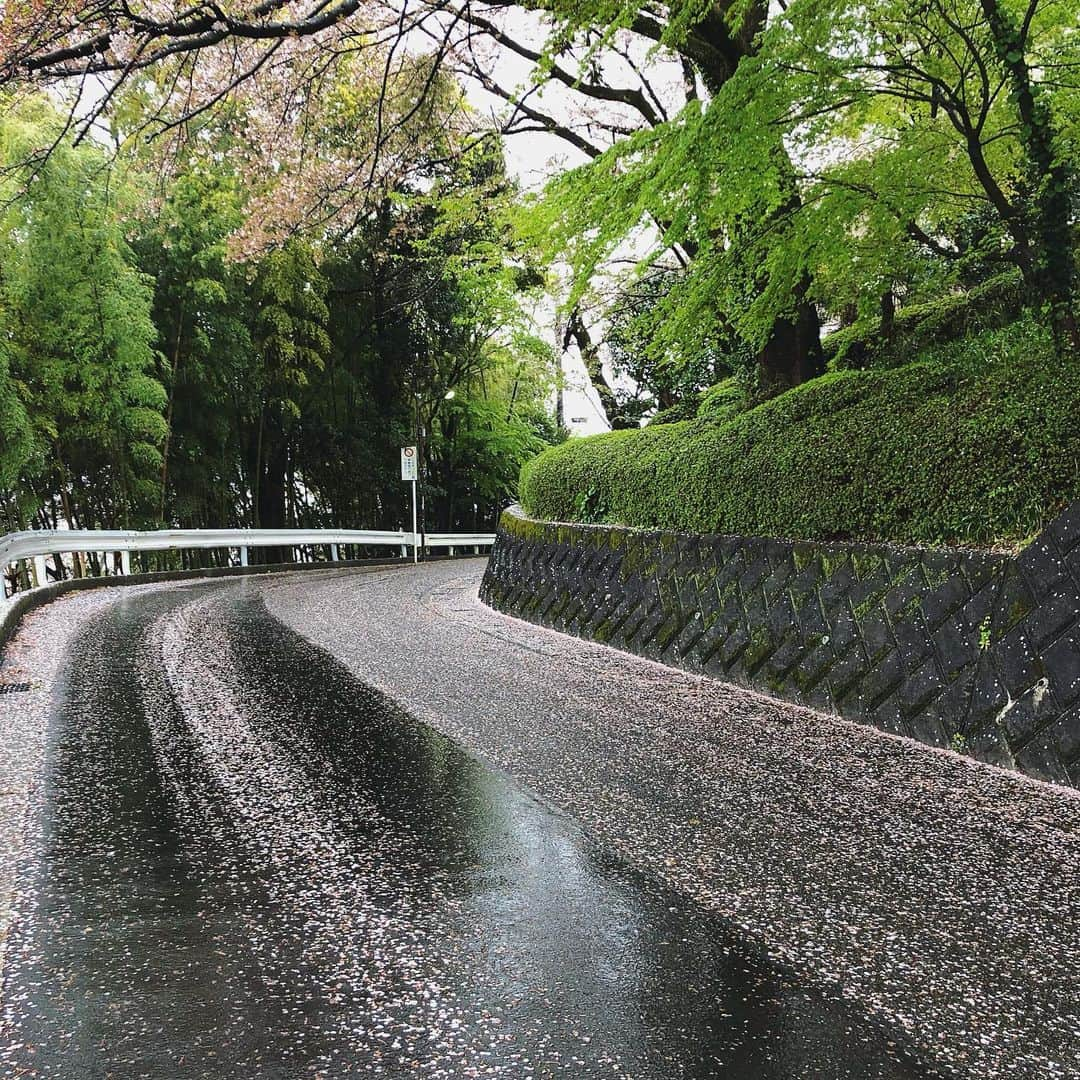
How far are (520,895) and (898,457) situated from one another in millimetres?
3312

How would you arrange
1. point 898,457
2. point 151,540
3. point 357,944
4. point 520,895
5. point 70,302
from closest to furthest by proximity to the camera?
point 357,944 < point 520,895 < point 898,457 < point 70,302 < point 151,540

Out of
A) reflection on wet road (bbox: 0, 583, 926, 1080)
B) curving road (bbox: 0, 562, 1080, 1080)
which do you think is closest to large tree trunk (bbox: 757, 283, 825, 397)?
curving road (bbox: 0, 562, 1080, 1080)

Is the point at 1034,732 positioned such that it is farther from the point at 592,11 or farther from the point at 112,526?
the point at 112,526

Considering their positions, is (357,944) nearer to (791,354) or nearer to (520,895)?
(520,895)

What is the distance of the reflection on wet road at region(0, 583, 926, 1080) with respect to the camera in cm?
156

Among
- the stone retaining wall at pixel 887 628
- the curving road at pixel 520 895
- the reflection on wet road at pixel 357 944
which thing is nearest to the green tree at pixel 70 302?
the curving road at pixel 520 895

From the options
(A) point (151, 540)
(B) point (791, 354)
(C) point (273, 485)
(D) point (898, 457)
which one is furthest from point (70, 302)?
(D) point (898, 457)

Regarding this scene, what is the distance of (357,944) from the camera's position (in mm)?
1964

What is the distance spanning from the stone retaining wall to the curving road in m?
0.20

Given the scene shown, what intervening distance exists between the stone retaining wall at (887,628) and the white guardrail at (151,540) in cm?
623

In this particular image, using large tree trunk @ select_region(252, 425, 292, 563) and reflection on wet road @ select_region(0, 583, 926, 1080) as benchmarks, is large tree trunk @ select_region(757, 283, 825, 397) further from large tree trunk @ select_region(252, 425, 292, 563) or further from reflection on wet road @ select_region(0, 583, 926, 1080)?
large tree trunk @ select_region(252, 425, 292, 563)

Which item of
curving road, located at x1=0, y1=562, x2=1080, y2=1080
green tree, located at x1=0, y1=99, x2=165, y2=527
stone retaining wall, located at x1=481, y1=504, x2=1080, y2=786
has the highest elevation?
green tree, located at x1=0, y1=99, x2=165, y2=527

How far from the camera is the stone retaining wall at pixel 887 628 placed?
3.32 meters

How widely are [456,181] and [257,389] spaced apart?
18.2ft
